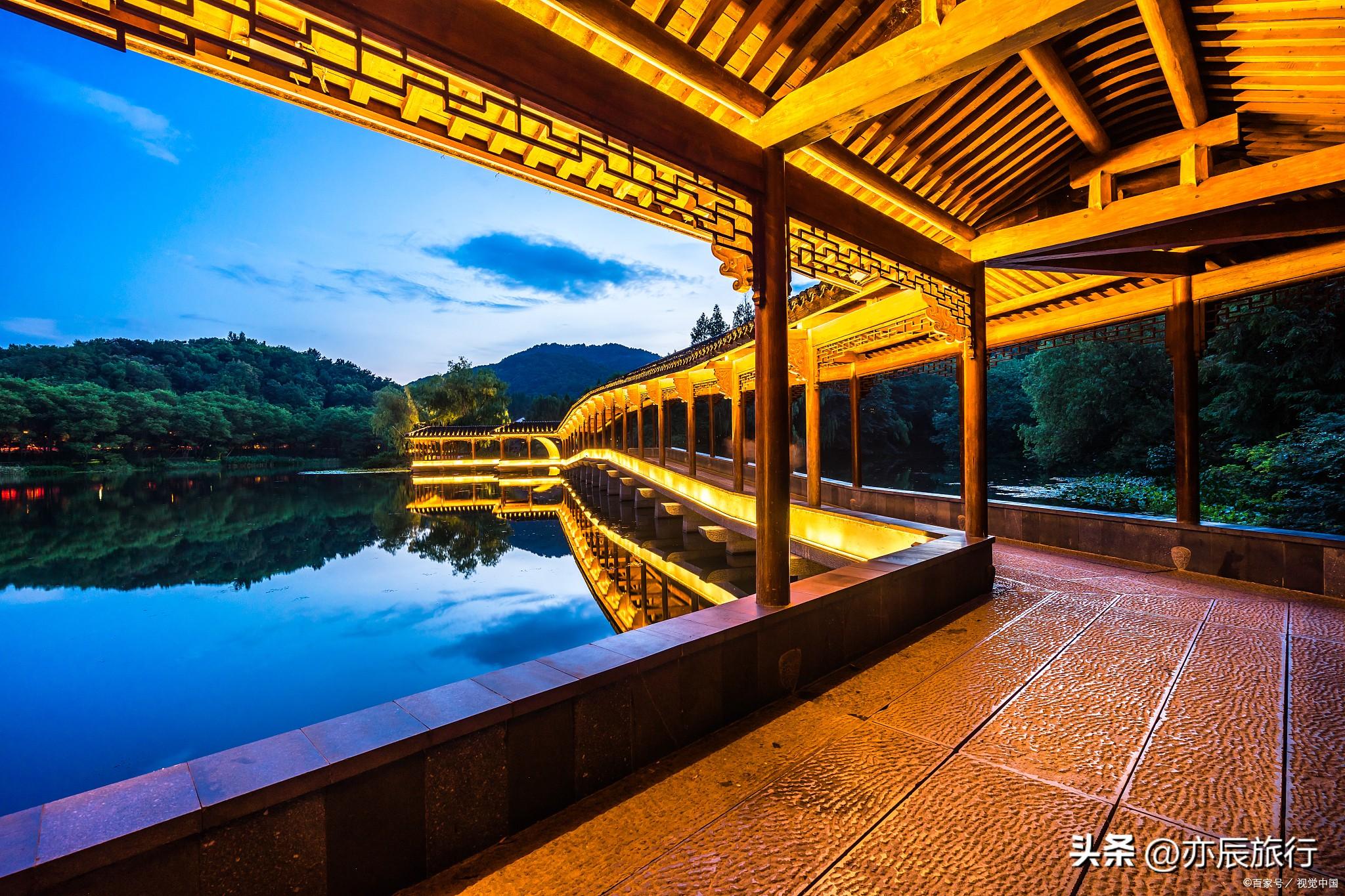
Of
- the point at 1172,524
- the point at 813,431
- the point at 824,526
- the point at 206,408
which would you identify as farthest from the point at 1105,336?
the point at 206,408

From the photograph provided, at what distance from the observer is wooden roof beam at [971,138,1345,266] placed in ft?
11.9

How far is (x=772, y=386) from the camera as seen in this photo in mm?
3275

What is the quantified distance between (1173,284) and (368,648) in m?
13.0

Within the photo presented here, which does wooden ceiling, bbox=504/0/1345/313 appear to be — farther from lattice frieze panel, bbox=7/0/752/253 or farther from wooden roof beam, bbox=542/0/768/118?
lattice frieze panel, bbox=7/0/752/253

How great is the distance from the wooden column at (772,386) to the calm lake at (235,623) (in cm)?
675

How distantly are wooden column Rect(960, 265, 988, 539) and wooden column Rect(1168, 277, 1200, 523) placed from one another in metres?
2.76

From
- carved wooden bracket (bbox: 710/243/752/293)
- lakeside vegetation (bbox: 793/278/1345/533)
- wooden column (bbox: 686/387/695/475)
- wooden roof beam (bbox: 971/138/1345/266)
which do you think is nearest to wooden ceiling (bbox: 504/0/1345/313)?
wooden roof beam (bbox: 971/138/1345/266)

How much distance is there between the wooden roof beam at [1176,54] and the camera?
2777mm

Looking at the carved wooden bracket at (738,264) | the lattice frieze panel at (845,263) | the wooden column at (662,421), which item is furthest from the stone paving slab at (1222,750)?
the wooden column at (662,421)

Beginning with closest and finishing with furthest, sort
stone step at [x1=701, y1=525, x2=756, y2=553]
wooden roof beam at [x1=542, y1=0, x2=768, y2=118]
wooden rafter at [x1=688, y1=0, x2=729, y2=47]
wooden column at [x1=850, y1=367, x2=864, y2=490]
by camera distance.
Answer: wooden roof beam at [x1=542, y1=0, x2=768, y2=118], wooden rafter at [x1=688, y1=0, x2=729, y2=47], stone step at [x1=701, y1=525, x2=756, y2=553], wooden column at [x1=850, y1=367, x2=864, y2=490]

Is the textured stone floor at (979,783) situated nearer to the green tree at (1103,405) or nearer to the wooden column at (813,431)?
the wooden column at (813,431)

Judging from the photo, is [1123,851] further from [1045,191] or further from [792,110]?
[1045,191]

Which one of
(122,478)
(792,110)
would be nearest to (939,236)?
(792,110)

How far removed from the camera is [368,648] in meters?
9.91
